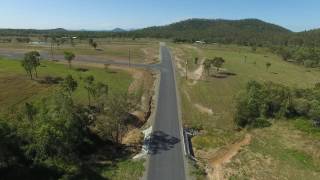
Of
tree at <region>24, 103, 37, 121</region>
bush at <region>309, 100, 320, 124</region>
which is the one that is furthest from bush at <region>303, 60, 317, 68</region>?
tree at <region>24, 103, 37, 121</region>

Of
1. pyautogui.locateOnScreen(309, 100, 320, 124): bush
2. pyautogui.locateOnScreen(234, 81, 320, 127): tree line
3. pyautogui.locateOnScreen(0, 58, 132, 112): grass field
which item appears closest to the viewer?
pyautogui.locateOnScreen(234, 81, 320, 127): tree line

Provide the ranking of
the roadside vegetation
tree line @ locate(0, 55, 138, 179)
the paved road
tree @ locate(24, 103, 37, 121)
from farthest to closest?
tree @ locate(24, 103, 37, 121), the paved road, the roadside vegetation, tree line @ locate(0, 55, 138, 179)

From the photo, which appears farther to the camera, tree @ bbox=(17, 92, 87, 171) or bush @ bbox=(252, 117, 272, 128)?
bush @ bbox=(252, 117, 272, 128)

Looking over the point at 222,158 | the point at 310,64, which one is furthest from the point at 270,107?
the point at 310,64

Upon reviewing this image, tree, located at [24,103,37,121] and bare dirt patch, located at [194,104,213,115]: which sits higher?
tree, located at [24,103,37,121]

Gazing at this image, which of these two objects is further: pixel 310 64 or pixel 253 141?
pixel 310 64

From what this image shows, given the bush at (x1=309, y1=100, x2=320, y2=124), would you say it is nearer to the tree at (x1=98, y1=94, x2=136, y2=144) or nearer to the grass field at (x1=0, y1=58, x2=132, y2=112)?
the tree at (x1=98, y1=94, x2=136, y2=144)

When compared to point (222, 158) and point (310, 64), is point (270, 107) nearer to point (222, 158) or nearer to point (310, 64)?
point (222, 158)

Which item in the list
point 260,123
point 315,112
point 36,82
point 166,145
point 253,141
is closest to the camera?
point 166,145

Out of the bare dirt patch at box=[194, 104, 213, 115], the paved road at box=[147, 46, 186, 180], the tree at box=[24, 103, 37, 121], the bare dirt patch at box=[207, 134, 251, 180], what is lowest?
the bare dirt patch at box=[207, 134, 251, 180]

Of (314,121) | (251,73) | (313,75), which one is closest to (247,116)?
(314,121)
